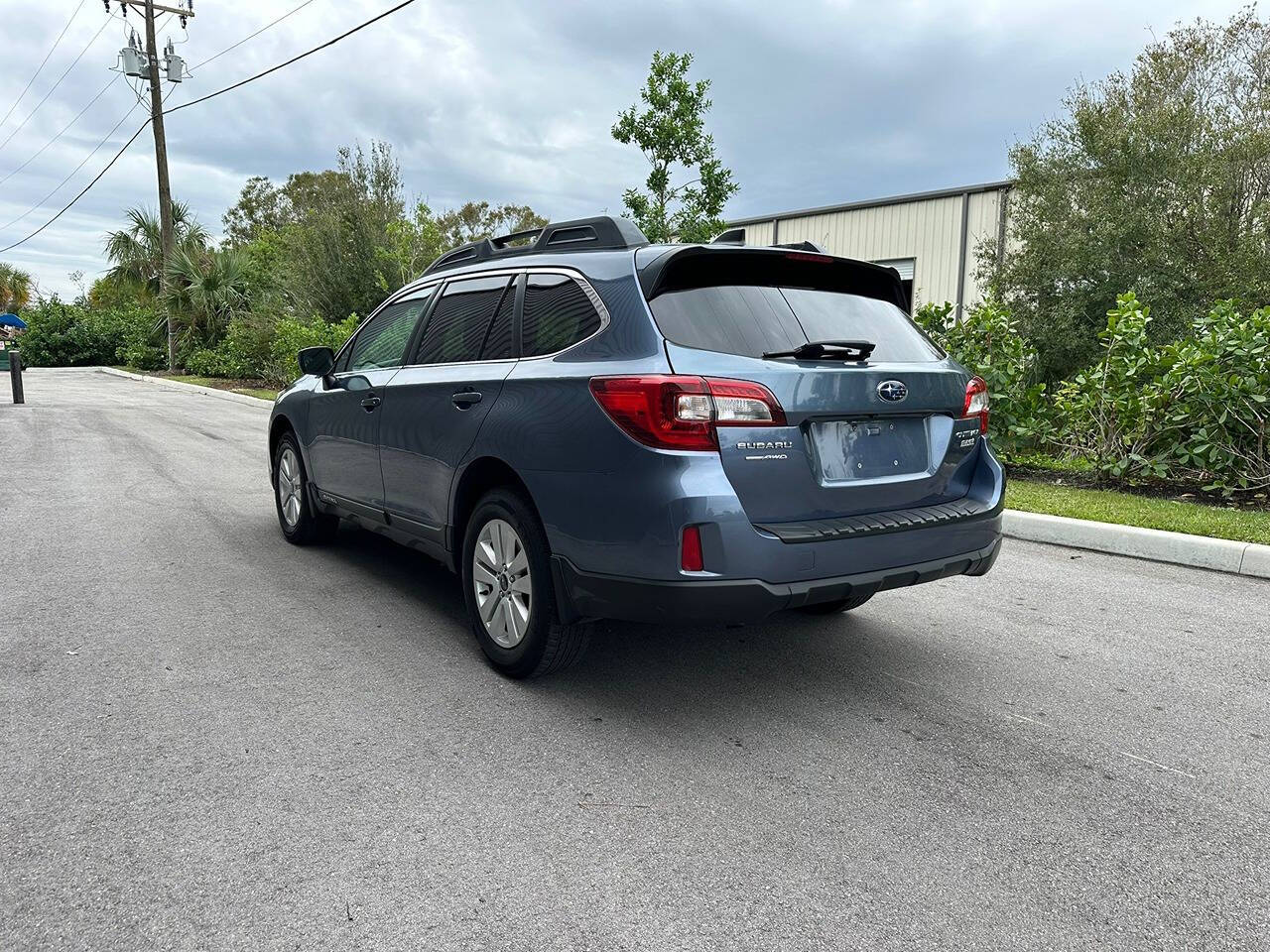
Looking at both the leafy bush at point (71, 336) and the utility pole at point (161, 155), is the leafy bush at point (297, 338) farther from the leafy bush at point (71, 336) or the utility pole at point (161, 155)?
the leafy bush at point (71, 336)

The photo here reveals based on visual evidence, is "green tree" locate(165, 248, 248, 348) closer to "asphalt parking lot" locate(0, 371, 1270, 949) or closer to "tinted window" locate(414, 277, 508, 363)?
"asphalt parking lot" locate(0, 371, 1270, 949)

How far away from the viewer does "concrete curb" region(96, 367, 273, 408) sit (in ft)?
68.0

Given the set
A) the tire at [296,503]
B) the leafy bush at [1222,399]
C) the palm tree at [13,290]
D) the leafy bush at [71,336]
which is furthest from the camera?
the palm tree at [13,290]

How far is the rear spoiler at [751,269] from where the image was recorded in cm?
358

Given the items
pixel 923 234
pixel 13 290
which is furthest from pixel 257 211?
pixel 923 234

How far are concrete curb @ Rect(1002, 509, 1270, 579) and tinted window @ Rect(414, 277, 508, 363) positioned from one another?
4704 millimetres

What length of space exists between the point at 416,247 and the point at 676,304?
22627 millimetres

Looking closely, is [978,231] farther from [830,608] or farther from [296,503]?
[830,608]

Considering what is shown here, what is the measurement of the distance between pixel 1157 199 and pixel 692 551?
21.1 m

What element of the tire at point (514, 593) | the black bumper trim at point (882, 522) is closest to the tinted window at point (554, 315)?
the tire at point (514, 593)

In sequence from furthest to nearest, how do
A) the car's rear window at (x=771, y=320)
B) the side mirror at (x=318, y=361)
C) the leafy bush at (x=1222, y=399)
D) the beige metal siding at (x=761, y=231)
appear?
the beige metal siding at (x=761, y=231)
the leafy bush at (x=1222, y=399)
the side mirror at (x=318, y=361)
the car's rear window at (x=771, y=320)

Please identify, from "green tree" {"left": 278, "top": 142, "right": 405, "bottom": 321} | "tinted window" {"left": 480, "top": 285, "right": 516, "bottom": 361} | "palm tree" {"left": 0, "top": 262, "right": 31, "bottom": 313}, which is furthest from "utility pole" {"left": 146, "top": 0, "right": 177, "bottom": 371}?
"palm tree" {"left": 0, "top": 262, "right": 31, "bottom": 313}

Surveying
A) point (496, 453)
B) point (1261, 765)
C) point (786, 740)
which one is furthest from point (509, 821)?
point (1261, 765)

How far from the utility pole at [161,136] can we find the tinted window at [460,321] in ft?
97.5
